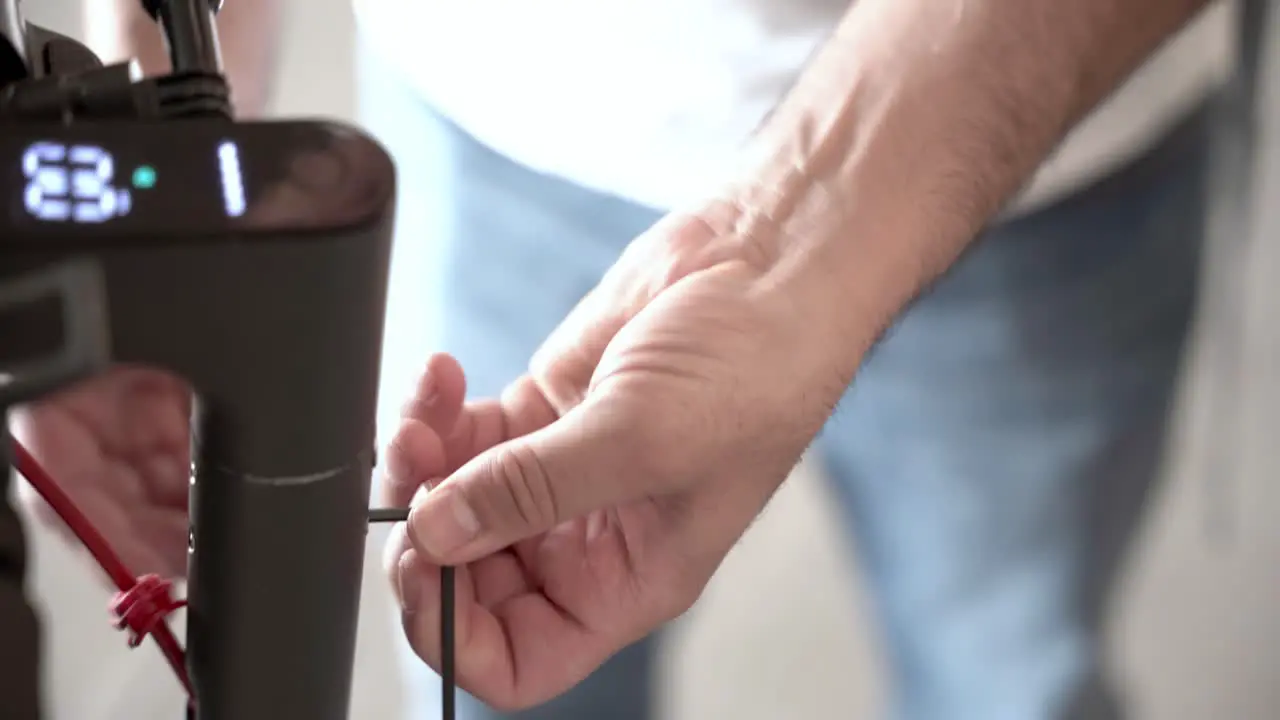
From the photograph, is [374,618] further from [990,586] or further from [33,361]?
[33,361]

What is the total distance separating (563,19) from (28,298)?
1.79 ft

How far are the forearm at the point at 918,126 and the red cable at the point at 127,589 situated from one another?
317mm

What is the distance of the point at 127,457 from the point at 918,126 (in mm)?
422

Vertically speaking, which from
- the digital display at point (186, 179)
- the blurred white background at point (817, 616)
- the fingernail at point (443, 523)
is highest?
the digital display at point (186, 179)

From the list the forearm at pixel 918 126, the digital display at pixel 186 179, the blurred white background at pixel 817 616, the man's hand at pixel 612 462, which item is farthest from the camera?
the blurred white background at pixel 817 616

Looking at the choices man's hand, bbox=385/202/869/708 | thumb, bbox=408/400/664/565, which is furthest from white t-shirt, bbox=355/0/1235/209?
thumb, bbox=408/400/664/565

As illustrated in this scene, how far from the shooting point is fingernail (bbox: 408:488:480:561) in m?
0.49

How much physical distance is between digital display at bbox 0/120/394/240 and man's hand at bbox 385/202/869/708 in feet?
0.70

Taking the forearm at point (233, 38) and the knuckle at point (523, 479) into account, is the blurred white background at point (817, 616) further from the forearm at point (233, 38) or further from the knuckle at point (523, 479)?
the knuckle at point (523, 479)

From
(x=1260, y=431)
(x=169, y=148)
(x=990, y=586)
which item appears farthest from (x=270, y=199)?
(x=1260, y=431)

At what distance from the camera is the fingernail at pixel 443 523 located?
49 cm

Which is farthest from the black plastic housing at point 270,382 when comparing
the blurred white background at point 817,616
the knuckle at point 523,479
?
the blurred white background at point 817,616

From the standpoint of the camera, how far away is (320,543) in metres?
0.36

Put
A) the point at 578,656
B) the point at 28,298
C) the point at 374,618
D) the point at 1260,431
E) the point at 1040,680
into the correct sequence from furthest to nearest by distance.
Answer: the point at 1260,431
the point at 374,618
the point at 1040,680
the point at 578,656
the point at 28,298
